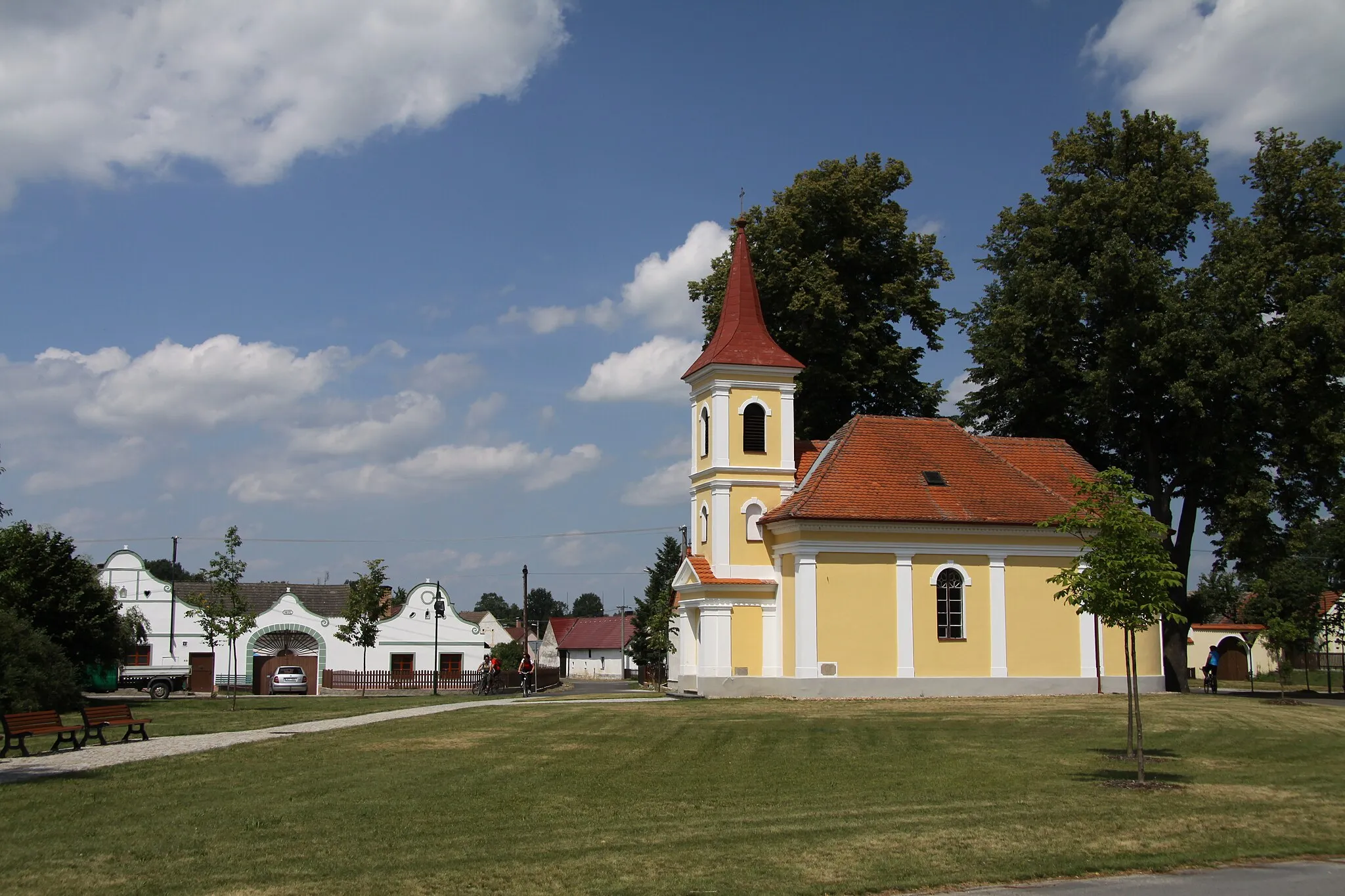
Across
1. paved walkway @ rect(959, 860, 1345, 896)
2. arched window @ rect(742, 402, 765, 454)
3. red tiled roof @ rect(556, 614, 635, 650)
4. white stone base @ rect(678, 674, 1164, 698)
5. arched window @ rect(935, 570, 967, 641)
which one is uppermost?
arched window @ rect(742, 402, 765, 454)

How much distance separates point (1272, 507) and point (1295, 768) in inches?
1007

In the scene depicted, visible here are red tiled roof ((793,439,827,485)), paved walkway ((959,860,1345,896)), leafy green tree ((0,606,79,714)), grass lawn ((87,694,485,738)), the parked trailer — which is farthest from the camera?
the parked trailer

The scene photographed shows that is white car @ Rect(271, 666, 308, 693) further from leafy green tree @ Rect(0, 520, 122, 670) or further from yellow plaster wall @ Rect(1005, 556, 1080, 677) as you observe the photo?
yellow plaster wall @ Rect(1005, 556, 1080, 677)

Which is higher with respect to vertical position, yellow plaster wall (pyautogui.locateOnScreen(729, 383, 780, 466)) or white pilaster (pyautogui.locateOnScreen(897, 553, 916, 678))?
yellow plaster wall (pyautogui.locateOnScreen(729, 383, 780, 466))

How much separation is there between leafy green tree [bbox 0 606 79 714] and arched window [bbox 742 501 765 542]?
1972cm

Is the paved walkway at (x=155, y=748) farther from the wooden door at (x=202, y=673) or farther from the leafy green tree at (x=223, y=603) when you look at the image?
the wooden door at (x=202, y=673)

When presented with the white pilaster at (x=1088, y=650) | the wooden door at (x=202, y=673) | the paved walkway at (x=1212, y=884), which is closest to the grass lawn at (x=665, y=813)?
the paved walkway at (x=1212, y=884)

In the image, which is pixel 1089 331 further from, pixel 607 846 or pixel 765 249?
pixel 607 846

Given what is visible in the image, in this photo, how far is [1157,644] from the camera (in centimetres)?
4084

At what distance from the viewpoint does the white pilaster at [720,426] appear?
39.2 meters

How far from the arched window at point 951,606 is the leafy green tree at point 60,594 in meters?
26.3

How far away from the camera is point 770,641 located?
38.3m

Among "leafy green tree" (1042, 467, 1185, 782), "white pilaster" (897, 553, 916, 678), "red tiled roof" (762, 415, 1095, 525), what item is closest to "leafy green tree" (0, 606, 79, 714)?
"red tiled roof" (762, 415, 1095, 525)

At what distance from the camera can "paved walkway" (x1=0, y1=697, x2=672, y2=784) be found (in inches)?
706
